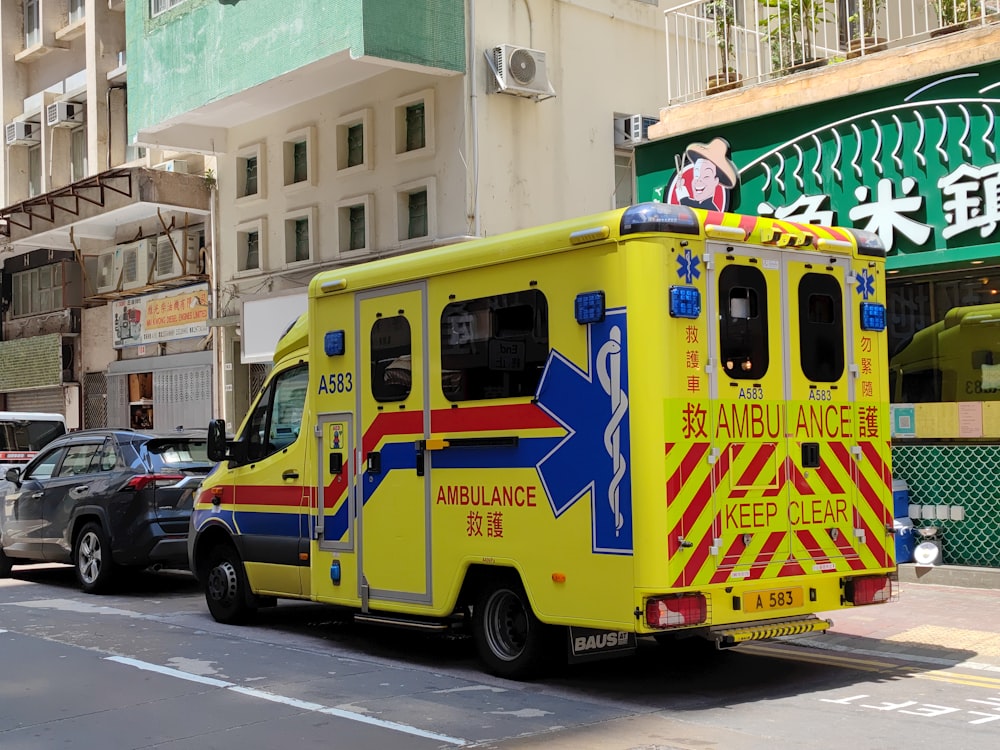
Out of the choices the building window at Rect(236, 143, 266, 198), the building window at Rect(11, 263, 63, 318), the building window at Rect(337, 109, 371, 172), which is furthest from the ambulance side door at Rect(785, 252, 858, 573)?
the building window at Rect(11, 263, 63, 318)

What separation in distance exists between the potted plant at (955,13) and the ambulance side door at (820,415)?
5.32 metres

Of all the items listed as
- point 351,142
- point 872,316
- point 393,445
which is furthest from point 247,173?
point 872,316

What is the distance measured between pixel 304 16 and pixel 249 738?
13451 mm

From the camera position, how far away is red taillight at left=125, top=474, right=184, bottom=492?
12.8 metres

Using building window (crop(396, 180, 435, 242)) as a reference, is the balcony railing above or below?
above

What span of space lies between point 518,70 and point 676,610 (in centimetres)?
1280

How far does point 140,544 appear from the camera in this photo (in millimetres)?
12719

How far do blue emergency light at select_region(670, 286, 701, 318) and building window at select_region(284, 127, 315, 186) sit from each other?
14.5 meters

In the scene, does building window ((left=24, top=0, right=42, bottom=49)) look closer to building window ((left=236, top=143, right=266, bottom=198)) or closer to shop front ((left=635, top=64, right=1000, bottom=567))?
building window ((left=236, top=143, right=266, bottom=198))

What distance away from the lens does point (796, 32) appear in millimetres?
14289

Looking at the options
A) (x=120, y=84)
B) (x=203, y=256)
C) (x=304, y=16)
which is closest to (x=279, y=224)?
(x=203, y=256)

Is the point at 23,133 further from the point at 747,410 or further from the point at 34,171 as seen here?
the point at 747,410

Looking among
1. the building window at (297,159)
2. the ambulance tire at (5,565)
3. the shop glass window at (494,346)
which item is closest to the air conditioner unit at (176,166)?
the building window at (297,159)

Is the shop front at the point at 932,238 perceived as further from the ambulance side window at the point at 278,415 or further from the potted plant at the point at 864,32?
the ambulance side window at the point at 278,415
